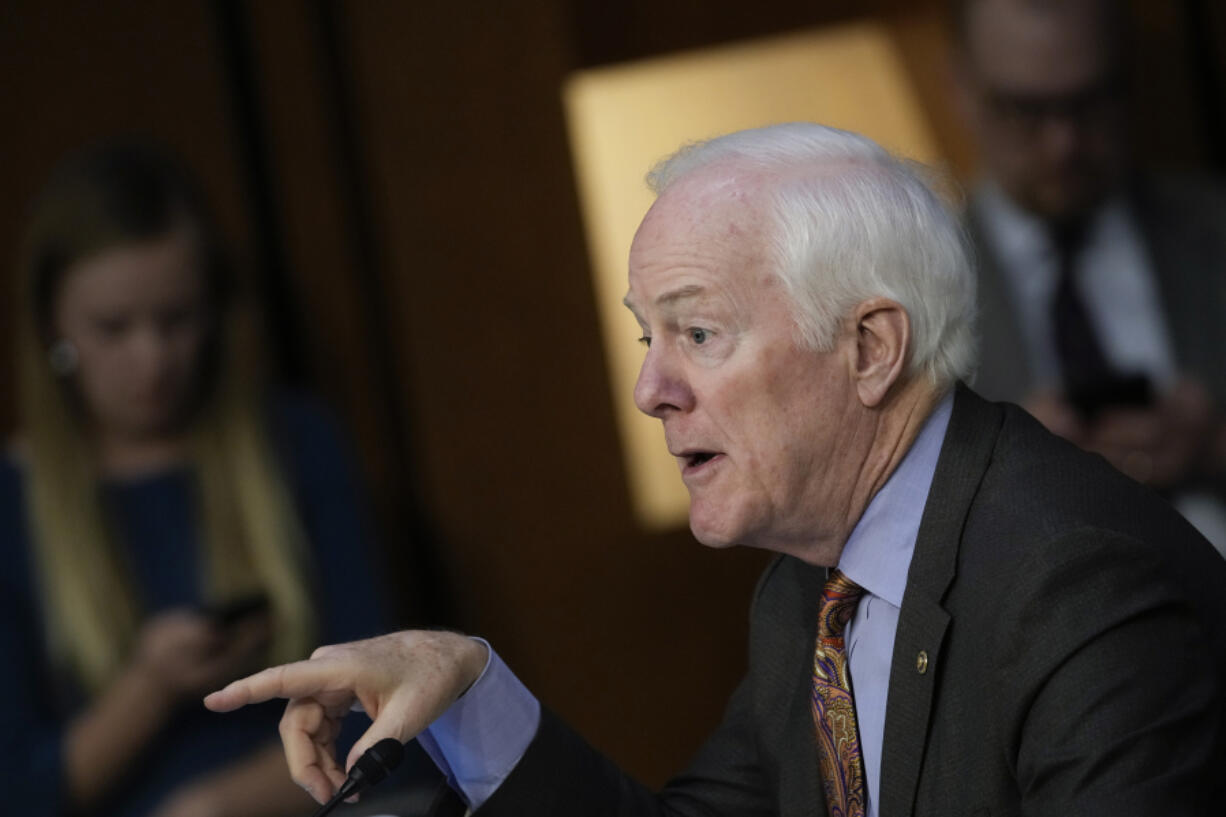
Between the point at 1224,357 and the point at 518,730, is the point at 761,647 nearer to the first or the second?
the point at 518,730

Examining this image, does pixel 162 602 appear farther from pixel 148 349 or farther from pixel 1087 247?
pixel 1087 247

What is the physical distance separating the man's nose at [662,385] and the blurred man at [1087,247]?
5.75 feet

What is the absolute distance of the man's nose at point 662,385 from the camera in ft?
4.53

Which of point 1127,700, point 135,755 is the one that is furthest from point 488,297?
point 1127,700

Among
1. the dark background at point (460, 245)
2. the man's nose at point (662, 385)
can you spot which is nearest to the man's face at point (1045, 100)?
the dark background at point (460, 245)

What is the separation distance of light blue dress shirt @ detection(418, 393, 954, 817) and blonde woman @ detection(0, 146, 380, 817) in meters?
1.24

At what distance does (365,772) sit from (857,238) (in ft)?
1.93

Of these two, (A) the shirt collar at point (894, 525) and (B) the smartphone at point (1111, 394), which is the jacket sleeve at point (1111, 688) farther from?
(B) the smartphone at point (1111, 394)

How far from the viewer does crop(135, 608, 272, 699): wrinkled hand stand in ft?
8.30

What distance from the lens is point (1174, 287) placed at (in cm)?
321

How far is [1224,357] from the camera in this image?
317 centimetres

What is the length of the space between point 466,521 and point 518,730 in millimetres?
1928

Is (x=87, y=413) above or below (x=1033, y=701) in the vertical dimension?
above

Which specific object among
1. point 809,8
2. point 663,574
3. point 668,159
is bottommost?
point 663,574
